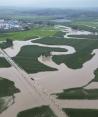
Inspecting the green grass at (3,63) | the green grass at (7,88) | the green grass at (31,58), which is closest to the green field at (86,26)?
the green grass at (31,58)

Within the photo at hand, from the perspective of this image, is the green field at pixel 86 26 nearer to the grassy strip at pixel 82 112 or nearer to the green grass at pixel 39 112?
the grassy strip at pixel 82 112

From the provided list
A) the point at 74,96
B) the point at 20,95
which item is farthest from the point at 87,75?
the point at 20,95

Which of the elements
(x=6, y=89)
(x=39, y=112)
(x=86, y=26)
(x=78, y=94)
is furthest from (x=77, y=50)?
(x=86, y=26)

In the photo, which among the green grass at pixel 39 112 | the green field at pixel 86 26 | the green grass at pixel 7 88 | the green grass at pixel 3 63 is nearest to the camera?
the green grass at pixel 39 112

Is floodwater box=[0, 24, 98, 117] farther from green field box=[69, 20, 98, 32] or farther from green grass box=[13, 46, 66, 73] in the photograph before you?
green field box=[69, 20, 98, 32]

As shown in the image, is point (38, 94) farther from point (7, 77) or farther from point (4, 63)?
point (4, 63)

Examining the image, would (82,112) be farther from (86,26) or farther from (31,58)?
(86,26)
